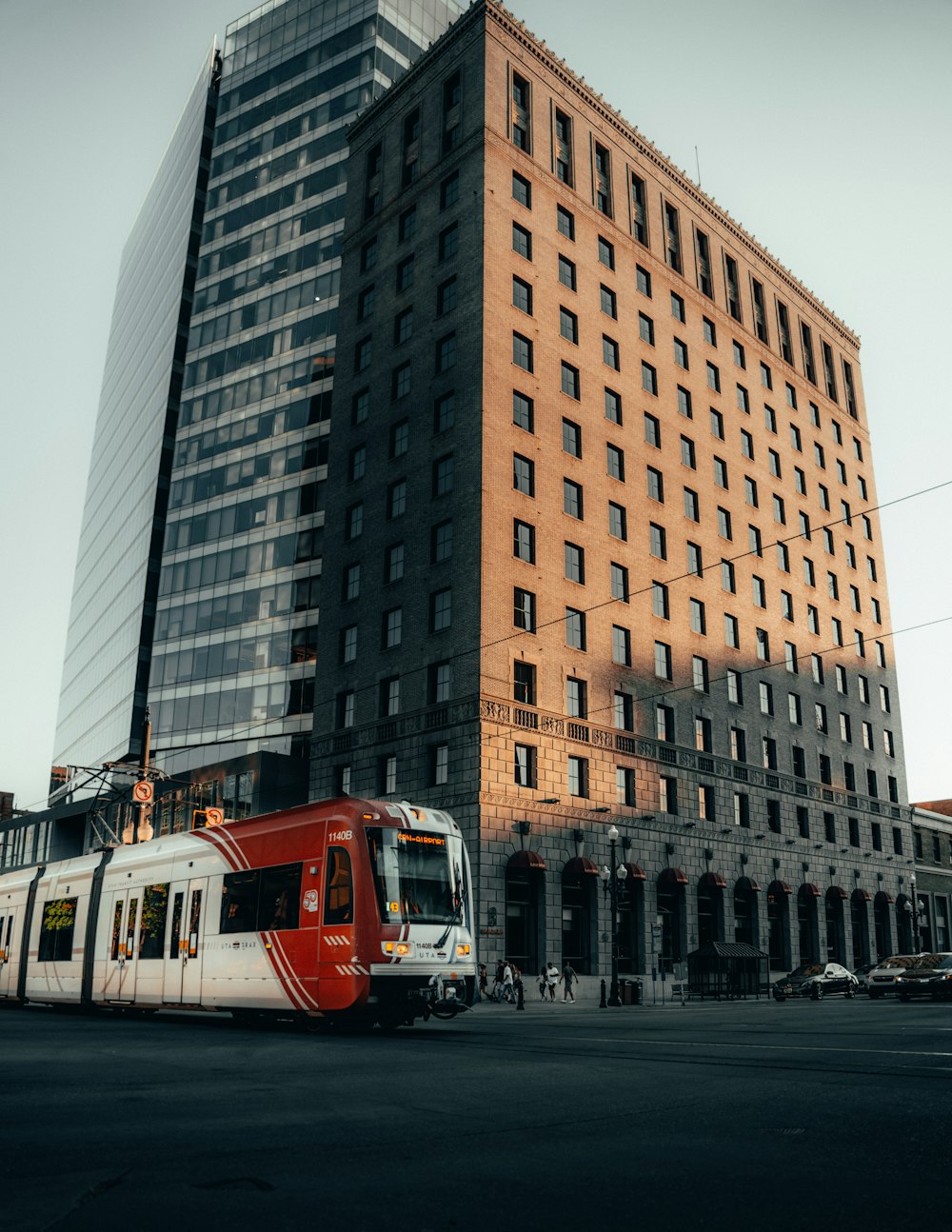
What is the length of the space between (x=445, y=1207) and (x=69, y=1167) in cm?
248

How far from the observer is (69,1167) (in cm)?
627

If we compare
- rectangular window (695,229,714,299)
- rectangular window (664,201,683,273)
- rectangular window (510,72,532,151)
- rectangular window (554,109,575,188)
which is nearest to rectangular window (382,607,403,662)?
→ rectangular window (510,72,532,151)

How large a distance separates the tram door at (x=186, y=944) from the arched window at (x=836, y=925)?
43.7 meters

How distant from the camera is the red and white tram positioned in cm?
1877

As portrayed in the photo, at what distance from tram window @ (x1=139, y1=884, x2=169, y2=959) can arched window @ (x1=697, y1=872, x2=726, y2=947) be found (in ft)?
99.7

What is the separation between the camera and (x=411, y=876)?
772 inches

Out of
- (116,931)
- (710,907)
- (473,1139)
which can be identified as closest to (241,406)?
(710,907)

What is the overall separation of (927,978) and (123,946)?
27.8 m

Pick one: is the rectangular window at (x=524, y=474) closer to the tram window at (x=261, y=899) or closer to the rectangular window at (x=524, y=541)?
the rectangular window at (x=524, y=541)

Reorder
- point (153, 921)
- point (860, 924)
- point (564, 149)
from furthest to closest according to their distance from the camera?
1. point (860, 924)
2. point (564, 149)
3. point (153, 921)

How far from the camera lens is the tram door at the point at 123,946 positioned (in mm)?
24484

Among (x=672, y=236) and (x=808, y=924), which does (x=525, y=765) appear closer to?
(x=808, y=924)

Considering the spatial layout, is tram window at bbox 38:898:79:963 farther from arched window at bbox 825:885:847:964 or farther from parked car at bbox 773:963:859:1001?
arched window at bbox 825:885:847:964

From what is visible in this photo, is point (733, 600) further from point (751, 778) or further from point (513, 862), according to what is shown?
point (513, 862)
